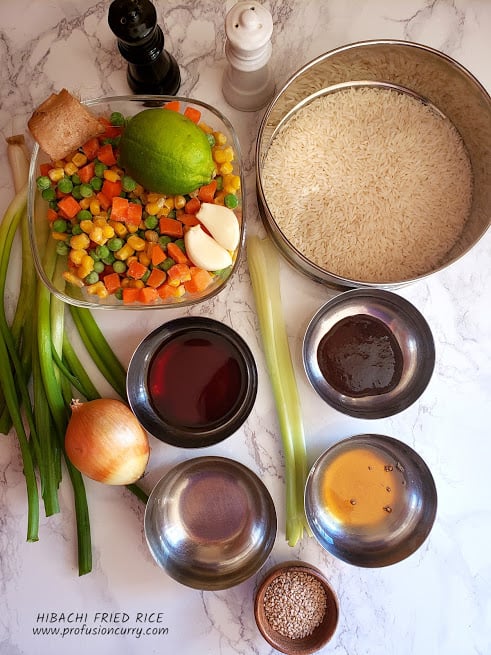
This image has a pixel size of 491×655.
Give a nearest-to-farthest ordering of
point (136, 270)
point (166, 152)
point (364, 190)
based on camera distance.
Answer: point (166, 152) → point (136, 270) → point (364, 190)

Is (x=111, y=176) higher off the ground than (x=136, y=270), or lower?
higher

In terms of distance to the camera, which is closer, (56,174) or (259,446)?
(56,174)

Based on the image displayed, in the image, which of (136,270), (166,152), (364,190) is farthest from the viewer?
(364,190)

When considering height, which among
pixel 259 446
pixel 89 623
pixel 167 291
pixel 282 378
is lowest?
pixel 89 623

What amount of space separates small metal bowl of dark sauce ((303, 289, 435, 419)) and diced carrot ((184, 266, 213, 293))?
26 cm

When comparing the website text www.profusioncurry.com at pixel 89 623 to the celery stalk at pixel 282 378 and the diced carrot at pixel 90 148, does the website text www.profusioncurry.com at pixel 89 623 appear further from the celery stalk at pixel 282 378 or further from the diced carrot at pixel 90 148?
the diced carrot at pixel 90 148

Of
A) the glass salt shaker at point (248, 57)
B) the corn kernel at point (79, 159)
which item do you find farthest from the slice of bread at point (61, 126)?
the glass salt shaker at point (248, 57)

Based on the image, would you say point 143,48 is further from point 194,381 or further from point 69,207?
point 194,381

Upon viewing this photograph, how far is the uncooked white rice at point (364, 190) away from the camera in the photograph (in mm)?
1267

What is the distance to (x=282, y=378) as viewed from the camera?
1.29 m

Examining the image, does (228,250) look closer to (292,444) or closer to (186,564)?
(292,444)

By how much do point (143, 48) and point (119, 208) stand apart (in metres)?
0.33

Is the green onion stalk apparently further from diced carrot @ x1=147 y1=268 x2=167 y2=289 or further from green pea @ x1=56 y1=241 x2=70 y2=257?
diced carrot @ x1=147 y1=268 x2=167 y2=289

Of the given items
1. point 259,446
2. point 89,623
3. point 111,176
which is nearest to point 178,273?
point 111,176
